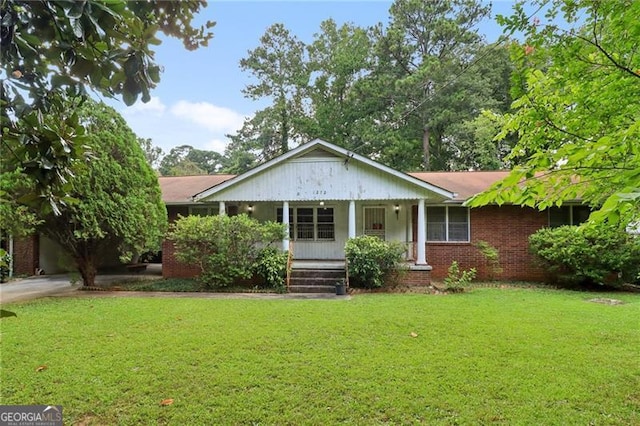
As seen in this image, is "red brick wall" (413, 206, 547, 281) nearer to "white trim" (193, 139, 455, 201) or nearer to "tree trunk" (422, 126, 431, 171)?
"white trim" (193, 139, 455, 201)

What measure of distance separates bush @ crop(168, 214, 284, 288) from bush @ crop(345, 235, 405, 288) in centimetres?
260

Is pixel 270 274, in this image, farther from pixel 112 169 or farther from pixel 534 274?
pixel 534 274

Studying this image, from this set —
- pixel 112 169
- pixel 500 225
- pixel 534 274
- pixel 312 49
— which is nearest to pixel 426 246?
A: pixel 500 225

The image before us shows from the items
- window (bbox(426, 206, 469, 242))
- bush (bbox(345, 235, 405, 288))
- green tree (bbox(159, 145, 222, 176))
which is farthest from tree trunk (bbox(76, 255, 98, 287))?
green tree (bbox(159, 145, 222, 176))

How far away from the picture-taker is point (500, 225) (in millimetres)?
12430

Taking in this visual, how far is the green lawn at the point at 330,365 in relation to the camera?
3412 millimetres

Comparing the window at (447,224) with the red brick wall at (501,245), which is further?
the window at (447,224)

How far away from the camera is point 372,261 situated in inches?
410

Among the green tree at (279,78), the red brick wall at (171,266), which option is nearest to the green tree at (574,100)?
the red brick wall at (171,266)

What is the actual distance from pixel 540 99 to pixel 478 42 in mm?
24531

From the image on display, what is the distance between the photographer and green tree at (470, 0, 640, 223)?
7.93 feet

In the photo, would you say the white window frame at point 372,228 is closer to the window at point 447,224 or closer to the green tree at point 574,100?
the window at point 447,224

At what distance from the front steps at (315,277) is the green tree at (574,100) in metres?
7.14

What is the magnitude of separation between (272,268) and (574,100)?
27.9 feet
